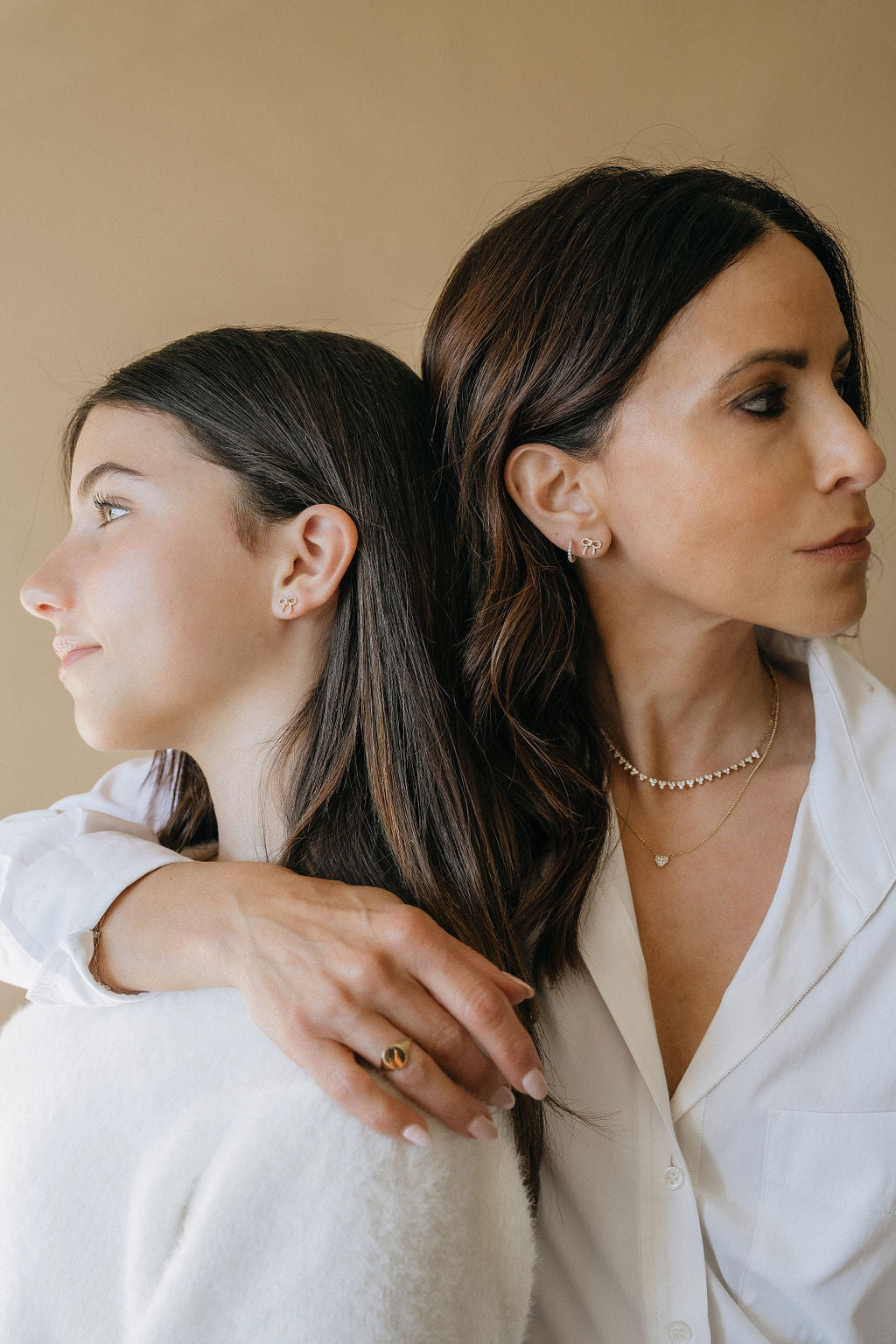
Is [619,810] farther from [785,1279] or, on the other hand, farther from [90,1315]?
[90,1315]

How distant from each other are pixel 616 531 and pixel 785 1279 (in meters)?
0.81

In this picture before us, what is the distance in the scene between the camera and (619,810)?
4.31 ft

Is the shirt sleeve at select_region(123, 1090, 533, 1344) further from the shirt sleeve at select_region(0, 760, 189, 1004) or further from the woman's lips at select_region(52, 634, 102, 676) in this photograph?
the woman's lips at select_region(52, 634, 102, 676)

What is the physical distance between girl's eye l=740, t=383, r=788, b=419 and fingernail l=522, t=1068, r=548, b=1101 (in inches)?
27.3

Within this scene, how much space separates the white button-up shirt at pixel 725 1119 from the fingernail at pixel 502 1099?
0.68 feet

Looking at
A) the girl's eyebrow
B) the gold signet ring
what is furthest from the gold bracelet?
the girl's eyebrow

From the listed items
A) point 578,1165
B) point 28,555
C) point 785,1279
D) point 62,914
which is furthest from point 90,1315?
point 28,555

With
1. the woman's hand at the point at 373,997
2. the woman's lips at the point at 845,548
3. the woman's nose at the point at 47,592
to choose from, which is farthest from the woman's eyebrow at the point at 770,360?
the woman's nose at the point at 47,592

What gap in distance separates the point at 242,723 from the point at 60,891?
26 centimetres

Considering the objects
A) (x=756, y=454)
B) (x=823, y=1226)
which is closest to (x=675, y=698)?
(x=756, y=454)

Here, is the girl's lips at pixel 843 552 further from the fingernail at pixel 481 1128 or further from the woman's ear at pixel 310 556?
the fingernail at pixel 481 1128

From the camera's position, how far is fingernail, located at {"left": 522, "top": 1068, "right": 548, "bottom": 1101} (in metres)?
0.87

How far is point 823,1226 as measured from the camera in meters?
1.08

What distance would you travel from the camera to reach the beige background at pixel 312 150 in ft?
5.06
